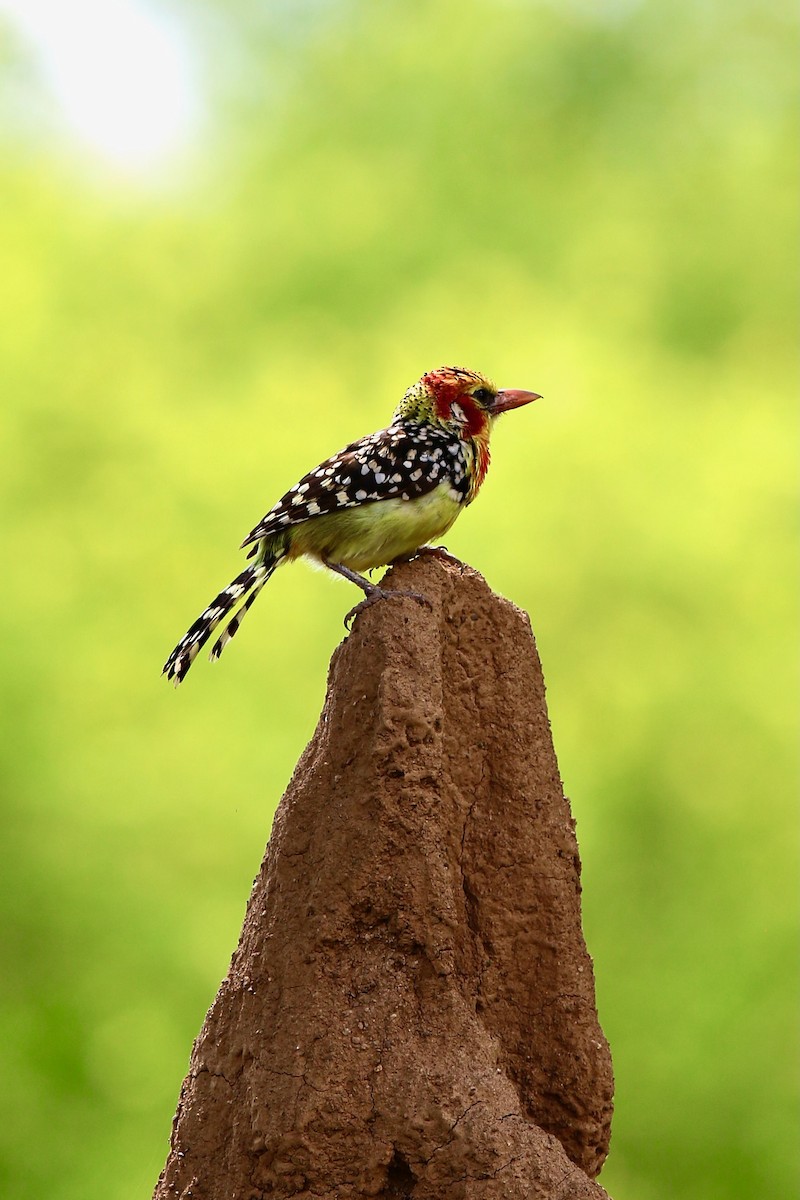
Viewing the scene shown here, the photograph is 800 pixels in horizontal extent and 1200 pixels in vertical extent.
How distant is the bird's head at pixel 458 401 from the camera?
16.5 ft

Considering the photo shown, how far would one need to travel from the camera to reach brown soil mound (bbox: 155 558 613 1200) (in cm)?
405

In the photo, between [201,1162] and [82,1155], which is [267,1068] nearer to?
[201,1162]

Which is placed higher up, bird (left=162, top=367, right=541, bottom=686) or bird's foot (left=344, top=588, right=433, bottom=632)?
bird (left=162, top=367, right=541, bottom=686)

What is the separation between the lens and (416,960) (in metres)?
4.24

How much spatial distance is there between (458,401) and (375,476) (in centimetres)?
51

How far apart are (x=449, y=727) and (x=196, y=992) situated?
17.0ft

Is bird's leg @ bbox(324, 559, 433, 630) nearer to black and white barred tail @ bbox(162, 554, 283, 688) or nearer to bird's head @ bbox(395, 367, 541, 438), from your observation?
black and white barred tail @ bbox(162, 554, 283, 688)

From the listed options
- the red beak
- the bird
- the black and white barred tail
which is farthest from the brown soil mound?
the red beak

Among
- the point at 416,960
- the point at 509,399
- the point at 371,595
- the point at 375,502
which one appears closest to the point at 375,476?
the point at 375,502

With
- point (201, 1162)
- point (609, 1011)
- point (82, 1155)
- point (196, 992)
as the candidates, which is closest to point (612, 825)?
point (609, 1011)

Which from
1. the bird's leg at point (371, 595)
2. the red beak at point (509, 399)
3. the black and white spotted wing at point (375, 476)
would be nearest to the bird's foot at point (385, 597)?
the bird's leg at point (371, 595)

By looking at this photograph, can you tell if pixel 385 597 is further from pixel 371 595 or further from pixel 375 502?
pixel 375 502

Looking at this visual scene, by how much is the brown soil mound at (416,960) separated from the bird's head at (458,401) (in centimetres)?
63

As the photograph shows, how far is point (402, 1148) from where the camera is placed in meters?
4.03
